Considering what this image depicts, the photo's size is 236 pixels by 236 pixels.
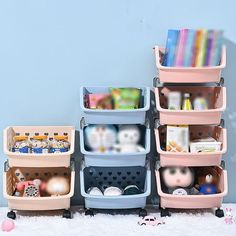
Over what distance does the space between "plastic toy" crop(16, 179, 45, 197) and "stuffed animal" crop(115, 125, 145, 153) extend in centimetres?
36

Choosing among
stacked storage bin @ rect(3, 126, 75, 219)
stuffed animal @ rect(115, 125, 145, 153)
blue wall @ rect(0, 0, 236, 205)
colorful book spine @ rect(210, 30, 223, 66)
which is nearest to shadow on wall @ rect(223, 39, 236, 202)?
blue wall @ rect(0, 0, 236, 205)

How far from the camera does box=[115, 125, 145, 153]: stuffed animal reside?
1.99 metres

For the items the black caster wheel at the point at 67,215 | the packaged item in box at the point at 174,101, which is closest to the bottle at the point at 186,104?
the packaged item in box at the point at 174,101

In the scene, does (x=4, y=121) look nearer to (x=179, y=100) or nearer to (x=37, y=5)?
(x=37, y=5)

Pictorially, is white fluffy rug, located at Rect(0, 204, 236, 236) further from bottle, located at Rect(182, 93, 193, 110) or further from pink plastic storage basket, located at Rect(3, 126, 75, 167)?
bottle, located at Rect(182, 93, 193, 110)

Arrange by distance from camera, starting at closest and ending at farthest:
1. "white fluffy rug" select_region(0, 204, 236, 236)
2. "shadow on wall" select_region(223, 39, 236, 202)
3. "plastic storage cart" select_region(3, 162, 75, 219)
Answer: "white fluffy rug" select_region(0, 204, 236, 236), "plastic storage cart" select_region(3, 162, 75, 219), "shadow on wall" select_region(223, 39, 236, 202)

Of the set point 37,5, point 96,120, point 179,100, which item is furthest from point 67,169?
point 37,5

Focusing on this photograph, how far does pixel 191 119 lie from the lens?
1.97 m

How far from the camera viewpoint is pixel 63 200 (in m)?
1.98

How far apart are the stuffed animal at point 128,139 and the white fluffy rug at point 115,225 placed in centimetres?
29

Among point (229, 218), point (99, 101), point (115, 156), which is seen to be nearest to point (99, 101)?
point (99, 101)

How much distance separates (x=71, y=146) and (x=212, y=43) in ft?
2.35

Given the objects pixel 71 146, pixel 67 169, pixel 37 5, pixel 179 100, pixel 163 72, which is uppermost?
pixel 37 5

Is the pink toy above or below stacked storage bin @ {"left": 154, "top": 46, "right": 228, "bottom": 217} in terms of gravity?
below
